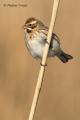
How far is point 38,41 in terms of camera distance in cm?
190

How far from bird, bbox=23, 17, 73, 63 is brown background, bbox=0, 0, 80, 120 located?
42 centimetres

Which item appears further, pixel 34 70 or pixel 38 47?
pixel 34 70

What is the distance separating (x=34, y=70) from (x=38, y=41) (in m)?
0.53

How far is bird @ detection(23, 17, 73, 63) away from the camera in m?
1.84

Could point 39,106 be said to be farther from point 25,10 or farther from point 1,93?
point 25,10

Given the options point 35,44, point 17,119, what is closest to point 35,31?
point 35,44

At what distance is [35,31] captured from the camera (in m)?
1.94

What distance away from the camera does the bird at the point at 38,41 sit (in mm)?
1836

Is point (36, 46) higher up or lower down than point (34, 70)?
higher up

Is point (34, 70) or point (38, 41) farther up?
point (38, 41)

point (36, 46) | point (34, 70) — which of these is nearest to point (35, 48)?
point (36, 46)

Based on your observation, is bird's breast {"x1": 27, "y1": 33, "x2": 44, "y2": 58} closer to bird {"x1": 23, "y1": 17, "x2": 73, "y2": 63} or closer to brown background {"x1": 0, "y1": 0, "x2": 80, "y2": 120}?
bird {"x1": 23, "y1": 17, "x2": 73, "y2": 63}

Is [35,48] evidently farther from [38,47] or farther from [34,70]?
[34,70]

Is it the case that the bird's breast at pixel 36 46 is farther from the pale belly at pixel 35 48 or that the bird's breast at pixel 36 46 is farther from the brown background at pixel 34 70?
the brown background at pixel 34 70
